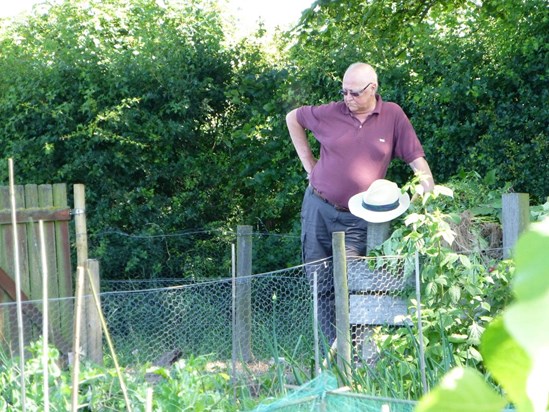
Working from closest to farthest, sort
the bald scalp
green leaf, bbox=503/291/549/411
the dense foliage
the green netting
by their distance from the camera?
green leaf, bbox=503/291/549/411, the green netting, the bald scalp, the dense foliage

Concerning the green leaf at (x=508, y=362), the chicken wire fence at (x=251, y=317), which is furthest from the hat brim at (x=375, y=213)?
the green leaf at (x=508, y=362)

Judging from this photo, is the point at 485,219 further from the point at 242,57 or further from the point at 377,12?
the point at 377,12

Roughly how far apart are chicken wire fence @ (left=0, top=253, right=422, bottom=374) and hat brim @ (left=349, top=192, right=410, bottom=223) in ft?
0.73

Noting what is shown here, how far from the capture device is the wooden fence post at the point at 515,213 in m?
4.59

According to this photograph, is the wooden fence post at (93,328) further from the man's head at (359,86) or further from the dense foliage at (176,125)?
the dense foliage at (176,125)

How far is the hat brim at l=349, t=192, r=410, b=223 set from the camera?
4.83 meters

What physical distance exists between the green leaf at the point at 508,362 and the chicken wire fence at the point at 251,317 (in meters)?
4.09

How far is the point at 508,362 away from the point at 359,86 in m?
4.75

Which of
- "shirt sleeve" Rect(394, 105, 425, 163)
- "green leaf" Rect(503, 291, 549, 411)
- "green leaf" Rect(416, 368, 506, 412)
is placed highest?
"shirt sleeve" Rect(394, 105, 425, 163)

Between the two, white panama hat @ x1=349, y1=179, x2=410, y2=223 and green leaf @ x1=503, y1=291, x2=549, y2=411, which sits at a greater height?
green leaf @ x1=503, y1=291, x2=549, y2=411

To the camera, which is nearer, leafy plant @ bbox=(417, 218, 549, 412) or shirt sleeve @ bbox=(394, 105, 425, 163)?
leafy plant @ bbox=(417, 218, 549, 412)

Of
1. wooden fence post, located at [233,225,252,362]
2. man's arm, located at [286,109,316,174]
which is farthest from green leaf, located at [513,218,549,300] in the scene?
wooden fence post, located at [233,225,252,362]

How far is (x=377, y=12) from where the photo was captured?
30.5 feet

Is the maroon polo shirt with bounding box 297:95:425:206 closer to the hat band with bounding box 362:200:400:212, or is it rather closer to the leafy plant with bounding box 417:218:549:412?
the hat band with bounding box 362:200:400:212
